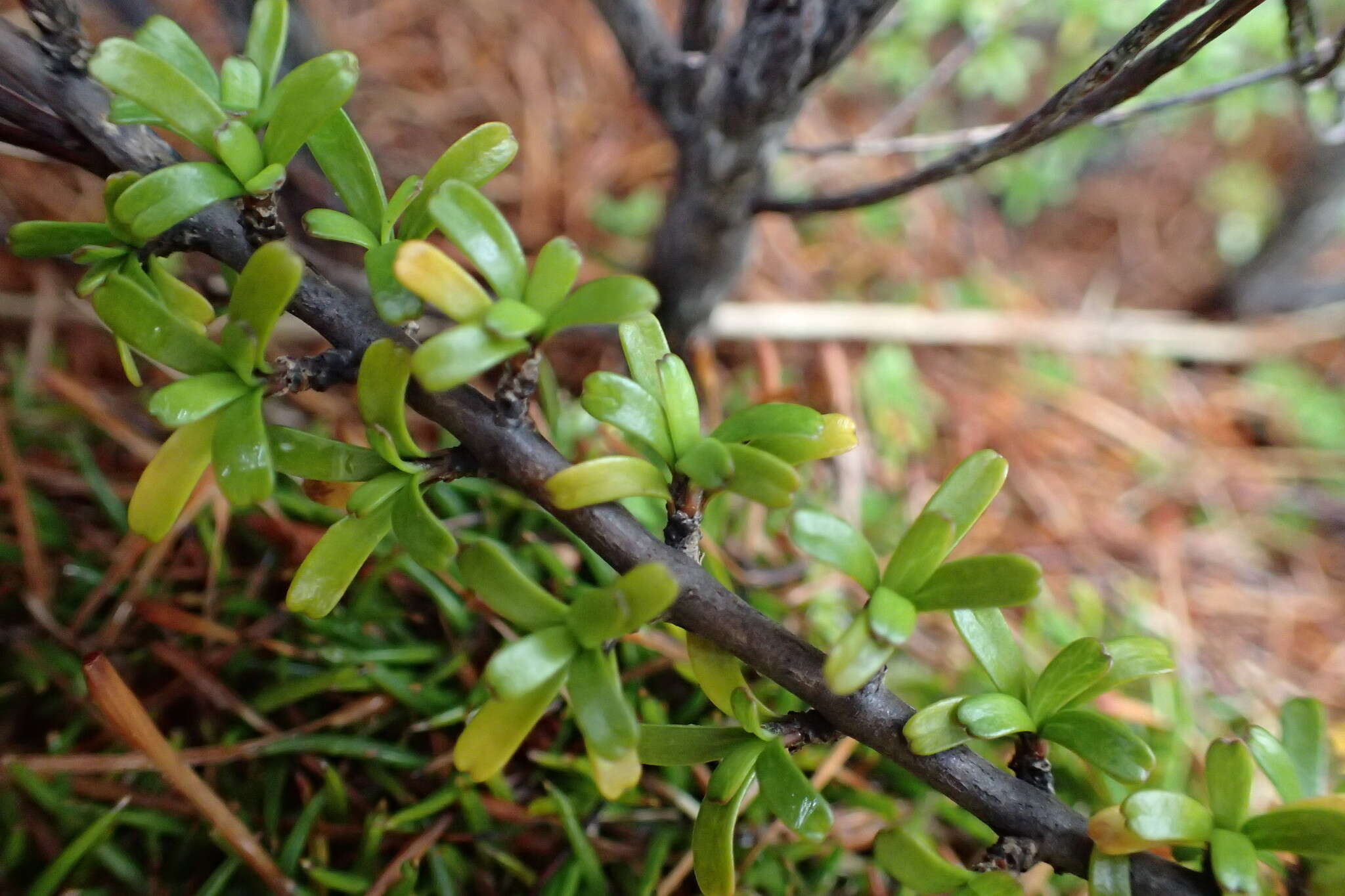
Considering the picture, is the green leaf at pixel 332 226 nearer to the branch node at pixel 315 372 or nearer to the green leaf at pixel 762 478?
the branch node at pixel 315 372

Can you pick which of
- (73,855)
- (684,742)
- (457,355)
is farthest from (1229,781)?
(73,855)

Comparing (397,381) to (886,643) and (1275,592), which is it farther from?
(1275,592)

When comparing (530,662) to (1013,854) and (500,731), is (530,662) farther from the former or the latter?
(1013,854)

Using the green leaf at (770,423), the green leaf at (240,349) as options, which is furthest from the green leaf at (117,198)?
the green leaf at (770,423)

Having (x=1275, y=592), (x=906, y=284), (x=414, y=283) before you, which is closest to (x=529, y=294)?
(x=414, y=283)

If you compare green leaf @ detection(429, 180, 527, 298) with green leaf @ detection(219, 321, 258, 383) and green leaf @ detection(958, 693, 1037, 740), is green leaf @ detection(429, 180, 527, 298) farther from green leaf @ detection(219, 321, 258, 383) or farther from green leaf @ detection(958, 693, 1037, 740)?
green leaf @ detection(958, 693, 1037, 740)

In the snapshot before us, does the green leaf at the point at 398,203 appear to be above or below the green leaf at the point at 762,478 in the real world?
above
